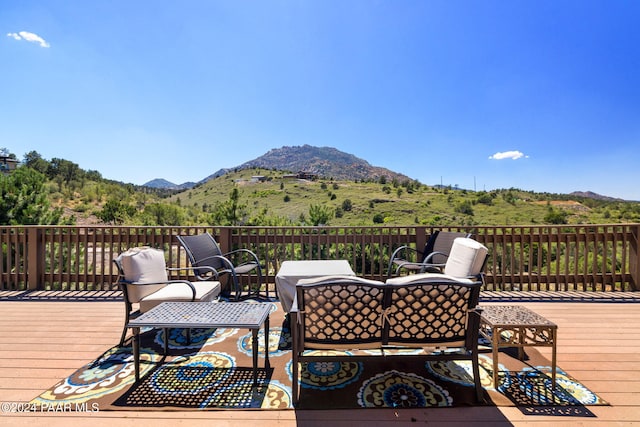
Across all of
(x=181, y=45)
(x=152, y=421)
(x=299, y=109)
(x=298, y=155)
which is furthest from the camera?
(x=298, y=155)

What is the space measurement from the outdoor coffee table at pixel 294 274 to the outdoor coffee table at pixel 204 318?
27.4 inches

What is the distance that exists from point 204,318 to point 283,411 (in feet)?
2.76

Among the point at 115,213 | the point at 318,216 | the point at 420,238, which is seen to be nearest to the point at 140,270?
the point at 420,238

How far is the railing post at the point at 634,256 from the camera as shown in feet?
14.5

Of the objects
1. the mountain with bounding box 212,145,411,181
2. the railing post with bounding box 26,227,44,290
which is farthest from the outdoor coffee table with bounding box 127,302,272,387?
the mountain with bounding box 212,145,411,181

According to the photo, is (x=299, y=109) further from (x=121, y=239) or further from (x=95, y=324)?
(x=95, y=324)

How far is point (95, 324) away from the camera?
3.21 m

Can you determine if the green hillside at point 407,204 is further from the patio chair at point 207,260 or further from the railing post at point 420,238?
the patio chair at point 207,260

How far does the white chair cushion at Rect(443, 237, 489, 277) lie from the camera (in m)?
2.87

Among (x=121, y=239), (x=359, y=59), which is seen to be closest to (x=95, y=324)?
(x=121, y=239)

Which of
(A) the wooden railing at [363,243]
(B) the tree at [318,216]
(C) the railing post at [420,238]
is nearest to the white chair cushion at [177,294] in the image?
(A) the wooden railing at [363,243]

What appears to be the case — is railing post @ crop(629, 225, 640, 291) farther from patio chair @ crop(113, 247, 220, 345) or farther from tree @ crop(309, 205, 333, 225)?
patio chair @ crop(113, 247, 220, 345)

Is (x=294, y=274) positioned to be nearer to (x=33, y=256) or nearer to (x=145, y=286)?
(x=145, y=286)

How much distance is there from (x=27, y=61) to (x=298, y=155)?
346 feet
